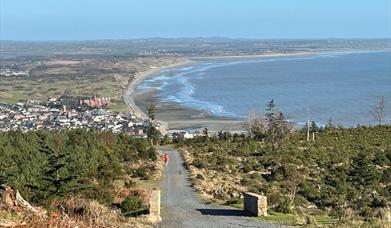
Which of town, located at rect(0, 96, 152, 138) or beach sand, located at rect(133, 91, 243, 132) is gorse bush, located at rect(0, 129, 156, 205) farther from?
beach sand, located at rect(133, 91, 243, 132)

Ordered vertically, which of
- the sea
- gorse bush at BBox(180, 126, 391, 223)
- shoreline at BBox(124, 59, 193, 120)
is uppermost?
gorse bush at BBox(180, 126, 391, 223)

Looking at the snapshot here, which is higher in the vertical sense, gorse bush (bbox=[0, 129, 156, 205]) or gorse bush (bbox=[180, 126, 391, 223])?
gorse bush (bbox=[0, 129, 156, 205])

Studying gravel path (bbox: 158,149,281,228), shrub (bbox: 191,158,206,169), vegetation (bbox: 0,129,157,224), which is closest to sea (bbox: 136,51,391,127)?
vegetation (bbox: 0,129,157,224)

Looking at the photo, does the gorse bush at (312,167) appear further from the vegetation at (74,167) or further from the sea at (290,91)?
the sea at (290,91)

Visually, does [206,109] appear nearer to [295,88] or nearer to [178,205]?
[295,88]

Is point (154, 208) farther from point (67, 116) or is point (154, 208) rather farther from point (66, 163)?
point (67, 116)

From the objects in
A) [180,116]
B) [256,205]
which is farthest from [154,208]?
[180,116]
